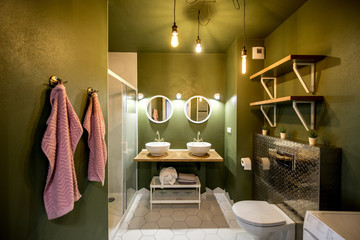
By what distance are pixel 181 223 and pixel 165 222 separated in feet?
0.70

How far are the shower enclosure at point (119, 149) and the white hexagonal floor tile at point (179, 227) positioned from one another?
711 mm

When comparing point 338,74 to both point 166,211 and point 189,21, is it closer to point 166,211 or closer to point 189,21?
point 189,21

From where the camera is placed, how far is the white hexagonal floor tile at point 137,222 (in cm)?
201

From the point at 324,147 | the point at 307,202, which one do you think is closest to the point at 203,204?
the point at 307,202

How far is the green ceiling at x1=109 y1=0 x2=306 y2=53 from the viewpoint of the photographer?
63.5 inches

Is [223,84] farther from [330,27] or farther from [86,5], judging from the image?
[86,5]

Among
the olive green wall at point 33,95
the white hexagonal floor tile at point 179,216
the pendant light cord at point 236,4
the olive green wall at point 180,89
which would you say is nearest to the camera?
the olive green wall at point 33,95

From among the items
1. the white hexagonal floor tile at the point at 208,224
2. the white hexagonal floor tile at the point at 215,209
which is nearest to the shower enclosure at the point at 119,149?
the white hexagonal floor tile at the point at 208,224

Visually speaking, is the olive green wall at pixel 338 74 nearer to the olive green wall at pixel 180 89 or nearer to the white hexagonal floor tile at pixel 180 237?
the olive green wall at pixel 180 89

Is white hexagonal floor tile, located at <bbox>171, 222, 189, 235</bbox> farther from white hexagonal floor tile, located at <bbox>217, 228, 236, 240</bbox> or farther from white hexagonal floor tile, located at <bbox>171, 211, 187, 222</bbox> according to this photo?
white hexagonal floor tile, located at <bbox>217, 228, 236, 240</bbox>

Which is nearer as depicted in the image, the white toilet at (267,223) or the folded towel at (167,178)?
the white toilet at (267,223)

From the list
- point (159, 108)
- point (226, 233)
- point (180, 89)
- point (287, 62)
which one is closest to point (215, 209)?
point (226, 233)

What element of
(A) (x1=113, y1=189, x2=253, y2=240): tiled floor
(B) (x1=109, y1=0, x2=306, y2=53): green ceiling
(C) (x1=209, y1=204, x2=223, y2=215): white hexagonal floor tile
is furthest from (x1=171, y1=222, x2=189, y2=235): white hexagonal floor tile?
(B) (x1=109, y1=0, x2=306, y2=53): green ceiling

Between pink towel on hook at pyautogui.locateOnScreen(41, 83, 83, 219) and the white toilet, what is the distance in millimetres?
1431
